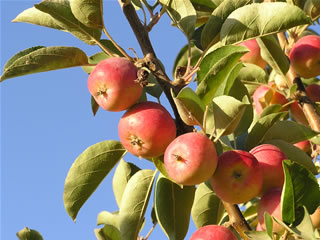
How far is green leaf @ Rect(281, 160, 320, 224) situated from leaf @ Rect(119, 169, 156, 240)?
0.56 metres

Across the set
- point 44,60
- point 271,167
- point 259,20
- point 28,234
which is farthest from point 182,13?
point 28,234

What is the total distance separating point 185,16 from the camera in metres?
1.97

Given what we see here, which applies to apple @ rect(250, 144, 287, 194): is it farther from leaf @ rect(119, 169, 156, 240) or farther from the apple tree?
leaf @ rect(119, 169, 156, 240)

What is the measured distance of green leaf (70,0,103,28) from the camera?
181cm

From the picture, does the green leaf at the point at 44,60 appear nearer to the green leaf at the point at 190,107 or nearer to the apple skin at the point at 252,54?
the green leaf at the point at 190,107

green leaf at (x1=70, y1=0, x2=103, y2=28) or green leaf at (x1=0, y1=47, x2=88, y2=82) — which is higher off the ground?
green leaf at (x1=70, y1=0, x2=103, y2=28)

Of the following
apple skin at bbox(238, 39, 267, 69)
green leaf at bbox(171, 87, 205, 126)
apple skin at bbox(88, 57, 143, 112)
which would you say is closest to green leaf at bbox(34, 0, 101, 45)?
apple skin at bbox(88, 57, 143, 112)

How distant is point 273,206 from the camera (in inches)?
64.6

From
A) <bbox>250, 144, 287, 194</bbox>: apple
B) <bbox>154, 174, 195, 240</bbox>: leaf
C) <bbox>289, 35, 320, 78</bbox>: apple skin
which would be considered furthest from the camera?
<bbox>289, 35, 320, 78</bbox>: apple skin

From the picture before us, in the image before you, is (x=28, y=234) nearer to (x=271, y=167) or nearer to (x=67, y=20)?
(x=67, y=20)

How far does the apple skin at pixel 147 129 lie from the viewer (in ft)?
5.33

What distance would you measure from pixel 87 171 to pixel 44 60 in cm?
44

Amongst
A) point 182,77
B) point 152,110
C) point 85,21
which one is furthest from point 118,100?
point 85,21

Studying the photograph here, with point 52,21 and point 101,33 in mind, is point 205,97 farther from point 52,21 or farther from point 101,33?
point 52,21
